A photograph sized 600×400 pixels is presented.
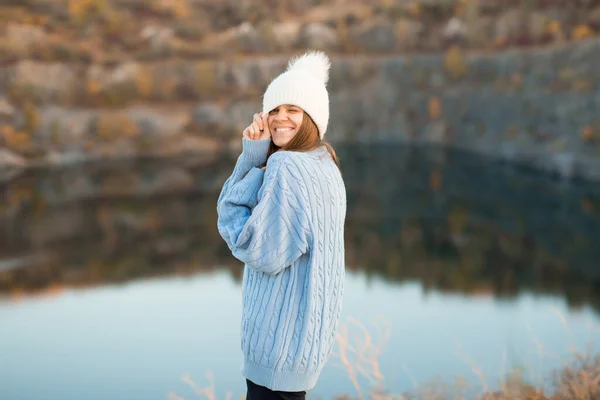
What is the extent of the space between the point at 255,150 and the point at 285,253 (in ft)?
0.61

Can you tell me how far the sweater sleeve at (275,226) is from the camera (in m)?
1.09

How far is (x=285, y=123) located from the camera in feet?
3.98

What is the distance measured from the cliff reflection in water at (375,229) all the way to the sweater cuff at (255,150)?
4476mm

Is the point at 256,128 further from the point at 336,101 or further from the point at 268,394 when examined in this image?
the point at 336,101

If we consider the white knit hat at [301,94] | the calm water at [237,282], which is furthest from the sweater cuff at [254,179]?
the calm water at [237,282]

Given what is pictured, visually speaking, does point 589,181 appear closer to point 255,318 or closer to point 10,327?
point 10,327

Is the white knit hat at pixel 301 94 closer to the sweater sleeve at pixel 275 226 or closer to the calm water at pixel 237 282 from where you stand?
the sweater sleeve at pixel 275 226

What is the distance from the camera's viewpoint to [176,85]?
16.9m

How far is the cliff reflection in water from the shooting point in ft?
20.0

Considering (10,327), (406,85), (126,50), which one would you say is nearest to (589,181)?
(406,85)

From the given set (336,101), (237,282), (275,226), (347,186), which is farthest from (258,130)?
(336,101)

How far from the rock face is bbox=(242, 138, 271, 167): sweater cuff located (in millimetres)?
11493

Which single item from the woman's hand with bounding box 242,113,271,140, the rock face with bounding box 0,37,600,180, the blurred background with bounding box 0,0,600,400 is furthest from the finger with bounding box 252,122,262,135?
the rock face with bounding box 0,37,600,180

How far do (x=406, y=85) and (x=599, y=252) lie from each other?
32.4 ft
